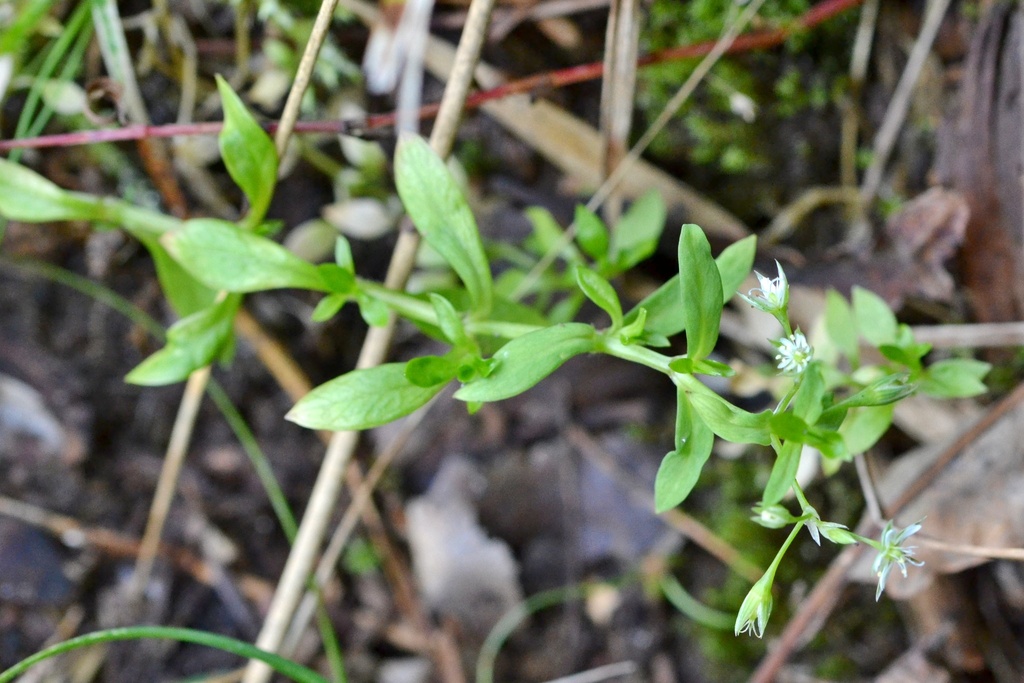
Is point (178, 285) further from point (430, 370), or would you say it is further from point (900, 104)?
point (900, 104)

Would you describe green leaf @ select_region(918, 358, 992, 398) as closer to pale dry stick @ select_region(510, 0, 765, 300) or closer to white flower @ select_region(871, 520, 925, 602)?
white flower @ select_region(871, 520, 925, 602)

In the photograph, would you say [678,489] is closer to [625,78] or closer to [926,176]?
[625,78]

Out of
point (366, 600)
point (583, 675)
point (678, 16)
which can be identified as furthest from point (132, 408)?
point (678, 16)

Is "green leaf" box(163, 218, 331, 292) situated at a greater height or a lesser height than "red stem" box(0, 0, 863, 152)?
lesser

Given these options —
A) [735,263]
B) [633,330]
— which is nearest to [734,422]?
[633,330]

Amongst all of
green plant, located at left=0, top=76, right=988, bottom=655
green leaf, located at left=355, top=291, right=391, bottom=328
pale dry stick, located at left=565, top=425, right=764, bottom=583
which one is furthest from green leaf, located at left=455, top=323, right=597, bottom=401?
pale dry stick, located at left=565, top=425, right=764, bottom=583

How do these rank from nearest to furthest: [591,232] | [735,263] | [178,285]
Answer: [735,263] → [591,232] → [178,285]

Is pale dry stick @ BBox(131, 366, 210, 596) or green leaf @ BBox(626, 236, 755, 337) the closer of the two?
green leaf @ BBox(626, 236, 755, 337)
